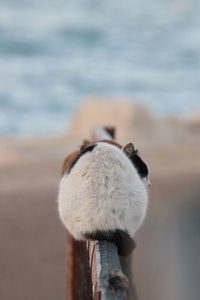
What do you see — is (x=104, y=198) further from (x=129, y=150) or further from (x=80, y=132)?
(x=80, y=132)

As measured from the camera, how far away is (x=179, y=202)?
4.48 meters

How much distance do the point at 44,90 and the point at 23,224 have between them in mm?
7913

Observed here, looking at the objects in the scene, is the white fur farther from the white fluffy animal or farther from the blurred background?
the blurred background

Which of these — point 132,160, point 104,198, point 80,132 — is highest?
point 80,132

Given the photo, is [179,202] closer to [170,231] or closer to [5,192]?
[170,231]

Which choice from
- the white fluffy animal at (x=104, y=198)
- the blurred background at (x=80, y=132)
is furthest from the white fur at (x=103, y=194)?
the blurred background at (x=80, y=132)

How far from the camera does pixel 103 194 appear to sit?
48.6 inches

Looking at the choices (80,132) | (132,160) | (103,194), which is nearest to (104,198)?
(103,194)

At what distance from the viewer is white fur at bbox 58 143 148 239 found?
124cm

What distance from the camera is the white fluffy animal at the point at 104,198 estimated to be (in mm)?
1237

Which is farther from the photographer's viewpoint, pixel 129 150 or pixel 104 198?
pixel 129 150

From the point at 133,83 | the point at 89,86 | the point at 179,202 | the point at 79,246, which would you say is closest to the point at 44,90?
the point at 89,86

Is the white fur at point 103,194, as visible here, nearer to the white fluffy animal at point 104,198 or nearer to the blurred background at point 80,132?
the white fluffy animal at point 104,198

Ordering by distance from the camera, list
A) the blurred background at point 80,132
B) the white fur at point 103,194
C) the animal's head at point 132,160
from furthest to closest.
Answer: the blurred background at point 80,132, the animal's head at point 132,160, the white fur at point 103,194
